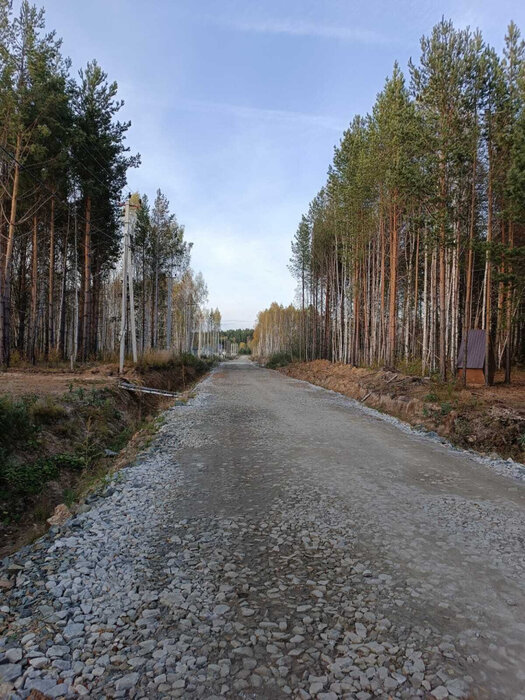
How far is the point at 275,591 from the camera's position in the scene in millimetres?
2795

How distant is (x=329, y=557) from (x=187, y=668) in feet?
5.06

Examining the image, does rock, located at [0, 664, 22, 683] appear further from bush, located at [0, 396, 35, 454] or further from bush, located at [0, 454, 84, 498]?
bush, located at [0, 396, 35, 454]

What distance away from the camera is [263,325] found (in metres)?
90.6

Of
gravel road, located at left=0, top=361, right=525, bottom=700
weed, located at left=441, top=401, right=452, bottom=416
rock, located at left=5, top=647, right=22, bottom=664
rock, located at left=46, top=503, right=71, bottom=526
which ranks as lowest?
rock, located at left=46, top=503, right=71, bottom=526

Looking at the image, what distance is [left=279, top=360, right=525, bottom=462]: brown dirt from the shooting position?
7895mm

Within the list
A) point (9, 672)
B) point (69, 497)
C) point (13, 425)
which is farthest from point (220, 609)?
point (13, 425)

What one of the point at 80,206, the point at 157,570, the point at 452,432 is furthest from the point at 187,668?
the point at 80,206

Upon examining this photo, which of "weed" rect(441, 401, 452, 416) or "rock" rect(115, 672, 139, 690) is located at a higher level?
"weed" rect(441, 401, 452, 416)

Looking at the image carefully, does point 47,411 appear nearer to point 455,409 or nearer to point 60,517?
point 60,517

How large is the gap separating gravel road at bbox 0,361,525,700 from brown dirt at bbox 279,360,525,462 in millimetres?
2665

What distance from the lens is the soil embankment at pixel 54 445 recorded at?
17.3ft

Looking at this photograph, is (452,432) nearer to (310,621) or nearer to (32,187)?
(310,621)

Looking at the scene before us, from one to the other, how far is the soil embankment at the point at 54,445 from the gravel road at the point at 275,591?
3.74 ft

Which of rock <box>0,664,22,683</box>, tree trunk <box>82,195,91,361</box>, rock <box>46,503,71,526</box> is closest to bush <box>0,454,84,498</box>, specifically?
rock <box>46,503,71,526</box>
